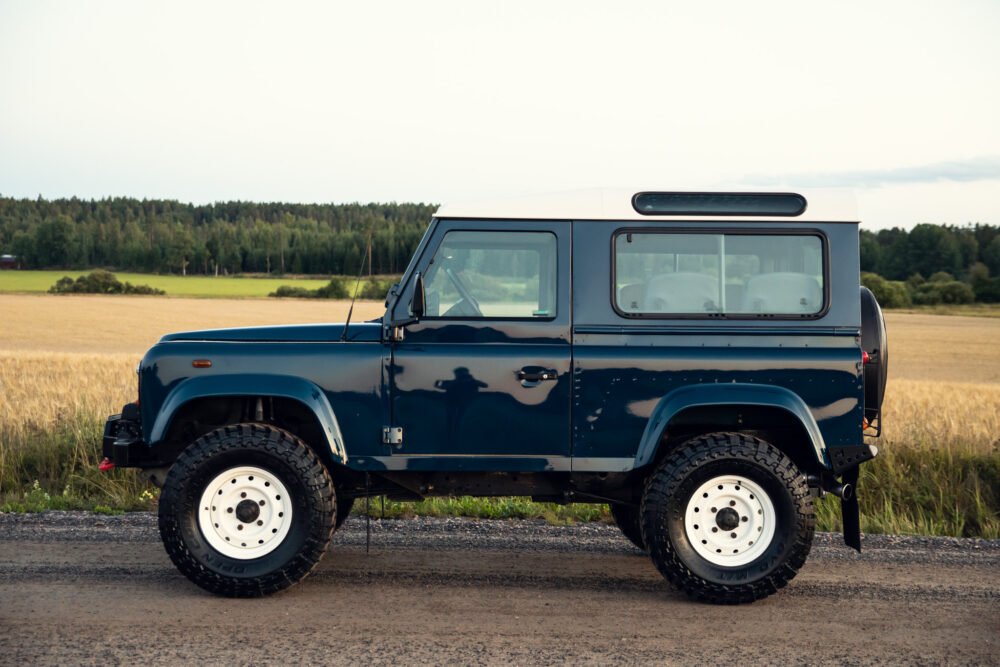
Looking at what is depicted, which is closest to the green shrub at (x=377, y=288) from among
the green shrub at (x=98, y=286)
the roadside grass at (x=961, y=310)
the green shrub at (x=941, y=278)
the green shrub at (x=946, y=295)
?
the green shrub at (x=98, y=286)

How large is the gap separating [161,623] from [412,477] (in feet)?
5.37

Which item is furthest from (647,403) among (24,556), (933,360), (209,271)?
(209,271)

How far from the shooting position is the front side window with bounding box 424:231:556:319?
588 centimetres

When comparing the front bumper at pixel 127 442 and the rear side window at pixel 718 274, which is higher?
the rear side window at pixel 718 274

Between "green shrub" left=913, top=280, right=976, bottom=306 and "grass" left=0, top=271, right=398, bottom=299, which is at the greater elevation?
"grass" left=0, top=271, right=398, bottom=299

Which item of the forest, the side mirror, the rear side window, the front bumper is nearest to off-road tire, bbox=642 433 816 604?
the rear side window

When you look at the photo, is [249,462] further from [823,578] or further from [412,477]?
[823,578]

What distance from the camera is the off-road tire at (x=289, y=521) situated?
568 cm

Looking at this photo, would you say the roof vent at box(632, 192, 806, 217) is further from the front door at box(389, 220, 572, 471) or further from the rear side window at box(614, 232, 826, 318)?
the front door at box(389, 220, 572, 471)

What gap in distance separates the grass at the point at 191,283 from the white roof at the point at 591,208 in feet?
188

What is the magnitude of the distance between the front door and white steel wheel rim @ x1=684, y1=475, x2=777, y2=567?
0.84 metres

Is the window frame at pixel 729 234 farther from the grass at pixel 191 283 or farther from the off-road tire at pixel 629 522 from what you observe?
the grass at pixel 191 283

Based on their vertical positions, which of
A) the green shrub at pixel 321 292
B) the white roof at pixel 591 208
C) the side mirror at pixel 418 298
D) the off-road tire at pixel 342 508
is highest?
the green shrub at pixel 321 292

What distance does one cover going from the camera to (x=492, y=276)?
19.4 ft
